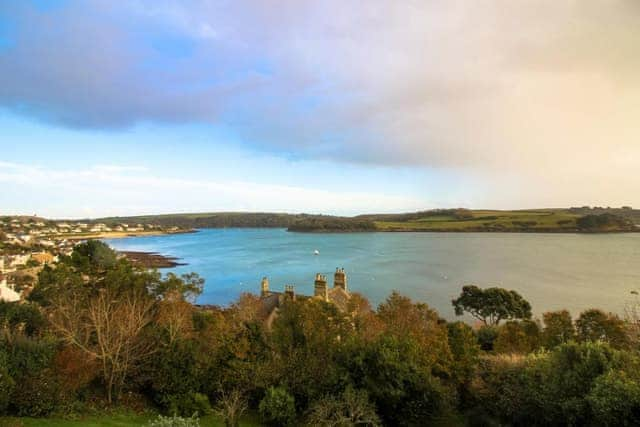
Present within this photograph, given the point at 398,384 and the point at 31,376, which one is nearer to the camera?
the point at 31,376

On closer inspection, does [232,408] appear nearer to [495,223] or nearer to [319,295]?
[319,295]

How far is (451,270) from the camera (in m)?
64.6

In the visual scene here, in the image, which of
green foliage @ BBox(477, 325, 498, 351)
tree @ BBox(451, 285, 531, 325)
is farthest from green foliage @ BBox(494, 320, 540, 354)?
tree @ BBox(451, 285, 531, 325)

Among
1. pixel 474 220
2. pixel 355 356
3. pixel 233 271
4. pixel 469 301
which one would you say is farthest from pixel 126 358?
pixel 474 220

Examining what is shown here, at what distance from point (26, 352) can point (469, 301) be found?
33.7m

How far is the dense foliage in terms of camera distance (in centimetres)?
1050

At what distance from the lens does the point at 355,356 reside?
513 inches

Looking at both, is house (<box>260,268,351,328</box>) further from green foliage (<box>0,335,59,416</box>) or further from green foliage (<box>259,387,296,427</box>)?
green foliage (<box>0,335,59,416</box>)

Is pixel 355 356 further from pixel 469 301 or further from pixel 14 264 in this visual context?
pixel 14 264

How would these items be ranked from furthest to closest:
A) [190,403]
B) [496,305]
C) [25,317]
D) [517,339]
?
[496,305]
[25,317]
[517,339]
[190,403]

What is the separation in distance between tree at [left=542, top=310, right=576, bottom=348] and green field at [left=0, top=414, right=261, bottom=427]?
534 inches

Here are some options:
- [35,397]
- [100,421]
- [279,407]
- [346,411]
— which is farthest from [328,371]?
[35,397]

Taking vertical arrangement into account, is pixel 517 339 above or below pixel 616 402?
below

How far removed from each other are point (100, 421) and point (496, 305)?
32.1 metres
